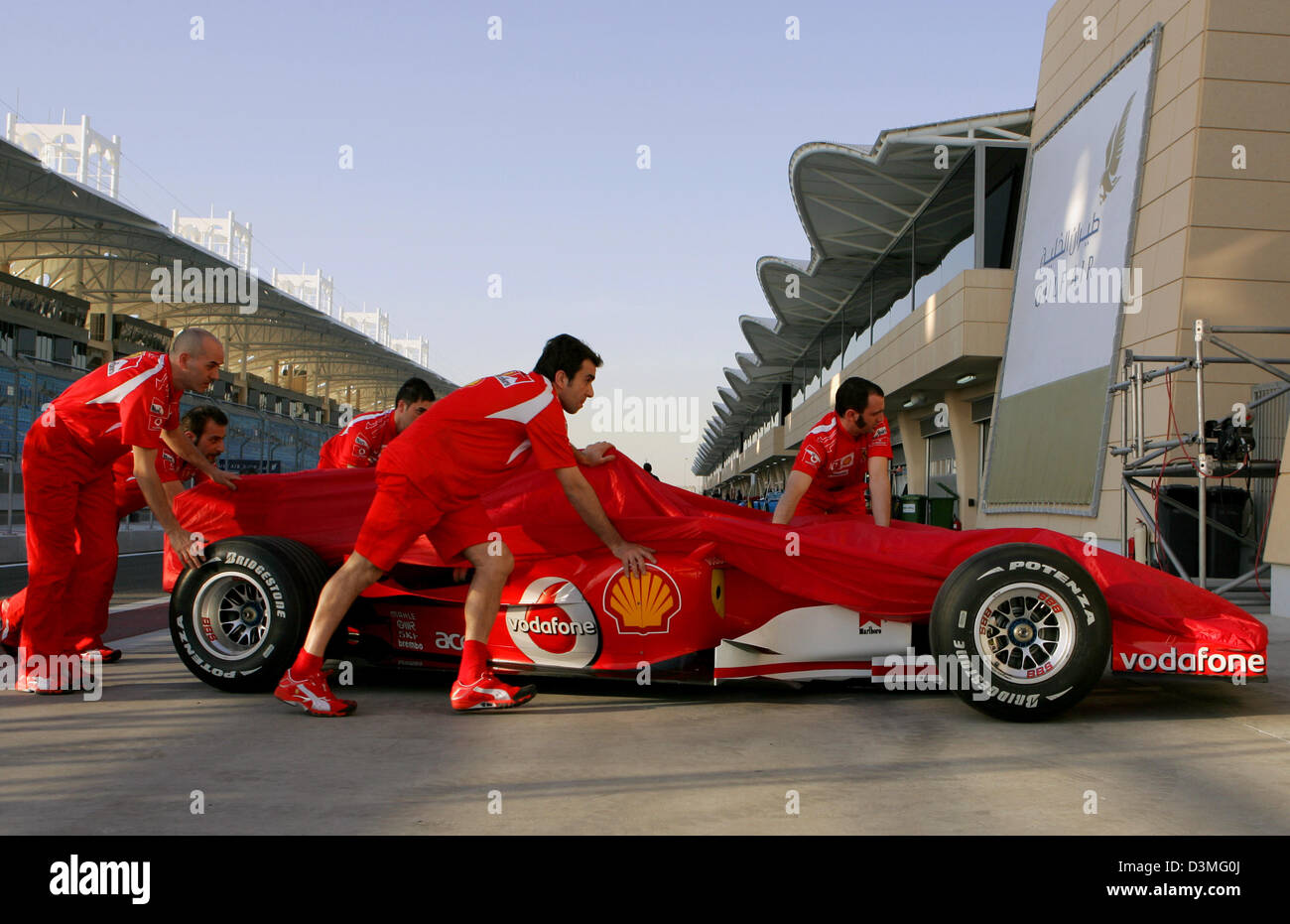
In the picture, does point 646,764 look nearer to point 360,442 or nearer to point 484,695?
point 484,695

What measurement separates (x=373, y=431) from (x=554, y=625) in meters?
2.59

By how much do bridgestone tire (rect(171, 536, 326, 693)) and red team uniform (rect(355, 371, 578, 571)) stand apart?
1.85 ft

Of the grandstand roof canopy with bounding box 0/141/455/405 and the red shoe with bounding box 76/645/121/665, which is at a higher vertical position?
the grandstand roof canopy with bounding box 0/141/455/405

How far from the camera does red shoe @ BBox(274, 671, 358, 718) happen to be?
4207 millimetres

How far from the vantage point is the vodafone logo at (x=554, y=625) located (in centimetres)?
455

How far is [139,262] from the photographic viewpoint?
35.8 meters

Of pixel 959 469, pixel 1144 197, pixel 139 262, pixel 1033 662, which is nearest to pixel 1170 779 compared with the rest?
pixel 1033 662

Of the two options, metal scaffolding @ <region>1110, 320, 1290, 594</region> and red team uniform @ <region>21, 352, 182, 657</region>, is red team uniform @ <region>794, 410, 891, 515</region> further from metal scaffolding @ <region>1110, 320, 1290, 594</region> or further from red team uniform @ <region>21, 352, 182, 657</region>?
metal scaffolding @ <region>1110, 320, 1290, 594</region>

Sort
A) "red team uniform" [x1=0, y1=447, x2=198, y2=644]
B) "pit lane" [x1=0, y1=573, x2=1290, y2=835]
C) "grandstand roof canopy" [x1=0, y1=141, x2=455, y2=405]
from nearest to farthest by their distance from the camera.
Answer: "pit lane" [x1=0, y1=573, x2=1290, y2=835] < "red team uniform" [x1=0, y1=447, x2=198, y2=644] < "grandstand roof canopy" [x1=0, y1=141, x2=455, y2=405]

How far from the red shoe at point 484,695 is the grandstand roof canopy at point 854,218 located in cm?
1995

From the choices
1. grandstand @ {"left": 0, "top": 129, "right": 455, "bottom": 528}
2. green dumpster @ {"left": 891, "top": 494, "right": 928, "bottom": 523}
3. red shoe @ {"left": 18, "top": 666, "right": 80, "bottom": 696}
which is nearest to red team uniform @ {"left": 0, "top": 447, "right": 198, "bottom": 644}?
red shoe @ {"left": 18, "top": 666, "right": 80, "bottom": 696}

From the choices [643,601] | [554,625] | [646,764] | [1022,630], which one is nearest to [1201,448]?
[1022,630]
